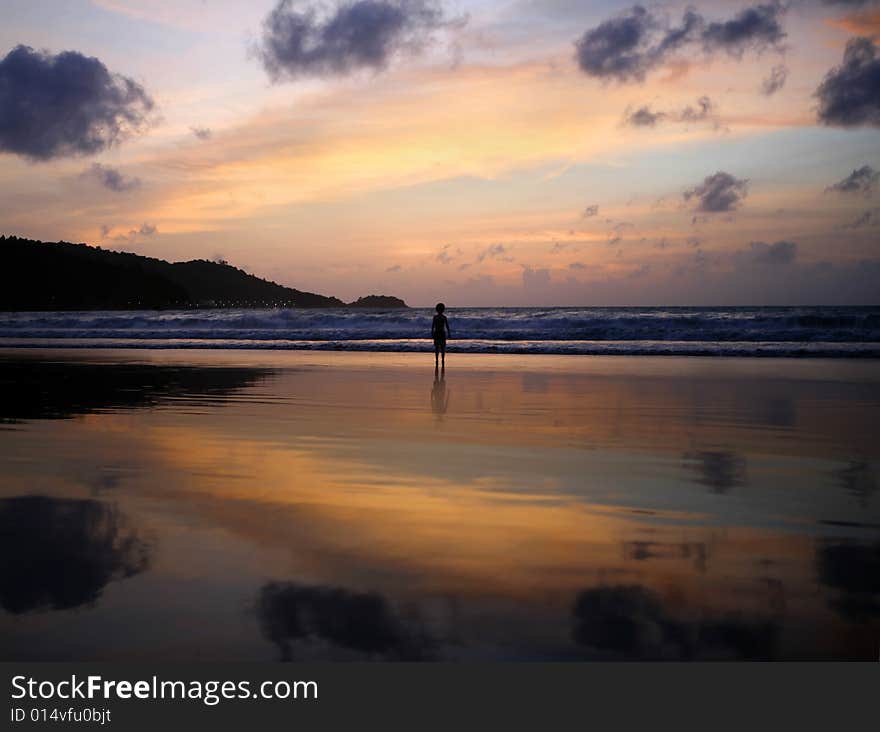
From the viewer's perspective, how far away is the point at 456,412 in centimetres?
1142

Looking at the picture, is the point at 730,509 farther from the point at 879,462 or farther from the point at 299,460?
the point at 299,460

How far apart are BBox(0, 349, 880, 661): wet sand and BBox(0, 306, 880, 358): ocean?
68.3 feet

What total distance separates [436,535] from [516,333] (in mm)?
38999

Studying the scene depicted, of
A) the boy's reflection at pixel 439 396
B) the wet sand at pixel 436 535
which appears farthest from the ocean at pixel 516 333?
the wet sand at pixel 436 535

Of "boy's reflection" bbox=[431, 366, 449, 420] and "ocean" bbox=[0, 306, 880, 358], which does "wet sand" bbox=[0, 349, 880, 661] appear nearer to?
"boy's reflection" bbox=[431, 366, 449, 420]

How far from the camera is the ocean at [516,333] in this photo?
31936 millimetres

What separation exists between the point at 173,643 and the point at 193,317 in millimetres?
56013

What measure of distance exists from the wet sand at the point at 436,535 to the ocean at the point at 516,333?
2082 centimetres

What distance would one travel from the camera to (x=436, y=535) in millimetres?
4863

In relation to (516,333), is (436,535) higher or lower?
lower

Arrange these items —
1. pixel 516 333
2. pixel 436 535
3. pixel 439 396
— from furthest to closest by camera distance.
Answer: pixel 516 333 < pixel 439 396 < pixel 436 535

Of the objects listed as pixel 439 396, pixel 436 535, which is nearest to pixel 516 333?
pixel 439 396

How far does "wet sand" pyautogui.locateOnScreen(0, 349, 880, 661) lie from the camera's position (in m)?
3.34

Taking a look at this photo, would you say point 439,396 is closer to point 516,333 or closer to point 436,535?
point 436,535
